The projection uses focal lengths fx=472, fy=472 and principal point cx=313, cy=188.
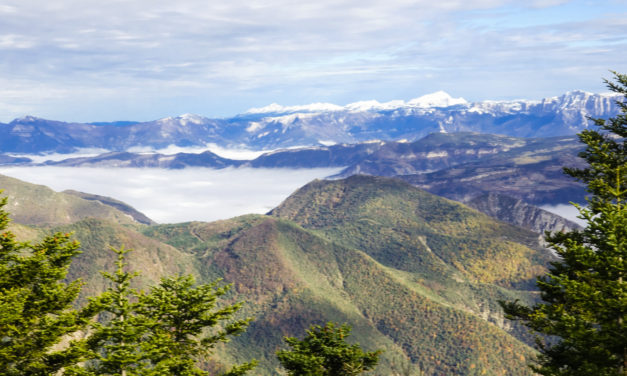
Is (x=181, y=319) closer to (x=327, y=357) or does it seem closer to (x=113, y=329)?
(x=113, y=329)

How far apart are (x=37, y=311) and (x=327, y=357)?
20017mm

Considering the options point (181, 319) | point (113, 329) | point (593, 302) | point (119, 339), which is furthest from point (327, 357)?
point (593, 302)

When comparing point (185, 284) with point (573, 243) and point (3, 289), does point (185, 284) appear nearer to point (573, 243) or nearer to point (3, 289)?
point (3, 289)

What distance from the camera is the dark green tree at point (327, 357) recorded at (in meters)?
32.6

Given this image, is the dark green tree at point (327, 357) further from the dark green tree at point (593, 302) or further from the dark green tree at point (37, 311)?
the dark green tree at point (37, 311)

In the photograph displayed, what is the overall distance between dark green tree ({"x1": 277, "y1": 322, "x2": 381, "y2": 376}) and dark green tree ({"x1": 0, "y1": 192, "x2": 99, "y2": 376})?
546 inches

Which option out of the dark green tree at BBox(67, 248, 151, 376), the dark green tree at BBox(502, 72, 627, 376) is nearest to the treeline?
the dark green tree at BBox(67, 248, 151, 376)

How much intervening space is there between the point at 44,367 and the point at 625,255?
37.9 meters

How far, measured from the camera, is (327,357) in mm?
33531

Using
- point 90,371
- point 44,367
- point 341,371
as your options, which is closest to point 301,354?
point 341,371

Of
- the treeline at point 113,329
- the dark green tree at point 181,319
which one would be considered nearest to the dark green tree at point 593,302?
the treeline at point 113,329

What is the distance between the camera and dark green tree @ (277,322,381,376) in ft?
107

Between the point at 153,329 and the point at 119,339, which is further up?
the point at 119,339

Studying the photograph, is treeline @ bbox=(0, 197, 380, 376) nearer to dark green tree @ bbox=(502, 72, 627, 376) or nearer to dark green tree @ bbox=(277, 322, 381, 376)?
dark green tree @ bbox=(277, 322, 381, 376)
